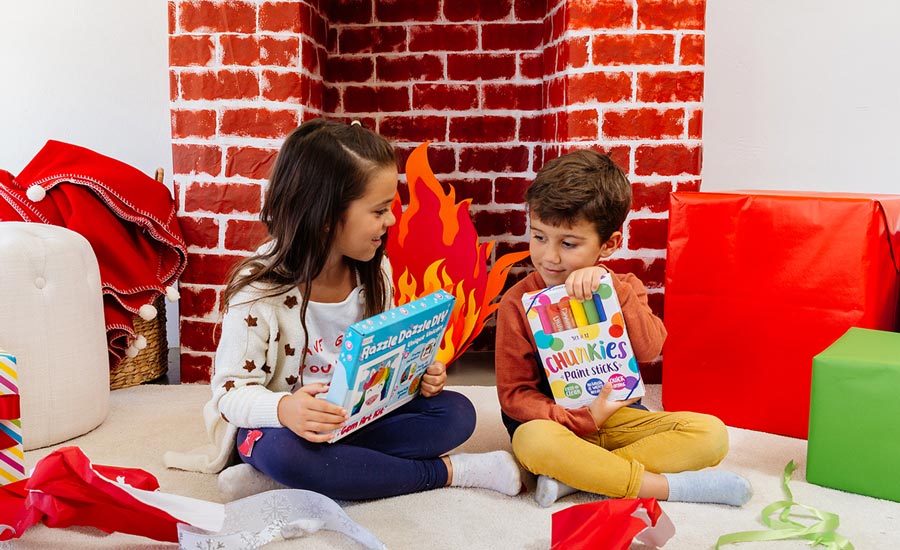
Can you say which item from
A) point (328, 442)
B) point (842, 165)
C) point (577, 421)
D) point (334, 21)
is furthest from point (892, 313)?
point (334, 21)

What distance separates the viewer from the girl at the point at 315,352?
4.39 feet

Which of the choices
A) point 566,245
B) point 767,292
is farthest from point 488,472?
point 767,292

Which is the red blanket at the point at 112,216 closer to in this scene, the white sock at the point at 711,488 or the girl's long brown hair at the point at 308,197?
the girl's long brown hair at the point at 308,197

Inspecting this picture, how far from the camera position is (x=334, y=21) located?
7.89 feet

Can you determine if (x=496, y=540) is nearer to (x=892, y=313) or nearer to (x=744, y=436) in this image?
(x=744, y=436)

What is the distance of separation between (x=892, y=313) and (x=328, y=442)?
50.5 inches

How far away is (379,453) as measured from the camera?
1393 mm

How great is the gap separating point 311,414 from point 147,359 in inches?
41.8

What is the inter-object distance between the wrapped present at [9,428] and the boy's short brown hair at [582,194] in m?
0.93

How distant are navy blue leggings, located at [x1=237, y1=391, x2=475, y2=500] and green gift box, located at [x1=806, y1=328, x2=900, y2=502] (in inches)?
24.5

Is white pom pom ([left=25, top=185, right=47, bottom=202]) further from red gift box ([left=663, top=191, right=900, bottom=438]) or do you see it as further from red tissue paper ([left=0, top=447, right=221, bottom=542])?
red gift box ([left=663, top=191, right=900, bottom=438])

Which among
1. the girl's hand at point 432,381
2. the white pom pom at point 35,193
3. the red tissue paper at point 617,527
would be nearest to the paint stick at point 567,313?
the girl's hand at point 432,381

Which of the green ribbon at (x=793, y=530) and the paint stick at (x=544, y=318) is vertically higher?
the paint stick at (x=544, y=318)

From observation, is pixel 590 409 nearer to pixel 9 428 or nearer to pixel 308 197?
pixel 308 197
